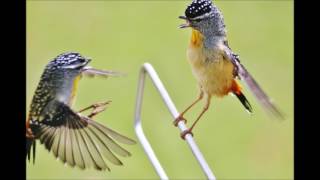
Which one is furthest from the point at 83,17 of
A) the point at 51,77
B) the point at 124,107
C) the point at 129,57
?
the point at 51,77

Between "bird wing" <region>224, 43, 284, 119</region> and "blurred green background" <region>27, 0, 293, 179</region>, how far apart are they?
34 cm

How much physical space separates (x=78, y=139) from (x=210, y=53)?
0.40 metres

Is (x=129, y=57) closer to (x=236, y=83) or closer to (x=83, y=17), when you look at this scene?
(x=83, y=17)

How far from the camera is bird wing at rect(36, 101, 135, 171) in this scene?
216 cm

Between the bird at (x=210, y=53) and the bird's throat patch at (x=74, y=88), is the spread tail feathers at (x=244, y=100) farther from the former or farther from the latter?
the bird's throat patch at (x=74, y=88)

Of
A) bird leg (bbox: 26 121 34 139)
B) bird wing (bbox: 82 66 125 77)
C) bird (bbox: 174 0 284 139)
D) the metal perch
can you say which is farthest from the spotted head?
bird leg (bbox: 26 121 34 139)

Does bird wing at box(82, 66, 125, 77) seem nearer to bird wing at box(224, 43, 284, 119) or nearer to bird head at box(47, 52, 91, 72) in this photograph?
bird head at box(47, 52, 91, 72)

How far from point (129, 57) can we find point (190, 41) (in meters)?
0.75

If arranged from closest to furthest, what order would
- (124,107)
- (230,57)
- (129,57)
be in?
1. (230,57)
2. (124,107)
3. (129,57)

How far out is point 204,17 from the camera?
6.88 feet

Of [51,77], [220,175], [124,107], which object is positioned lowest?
[220,175]

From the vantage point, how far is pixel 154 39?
3.04m

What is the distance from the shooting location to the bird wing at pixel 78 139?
85.1 inches

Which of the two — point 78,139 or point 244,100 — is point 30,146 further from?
point 244,100
